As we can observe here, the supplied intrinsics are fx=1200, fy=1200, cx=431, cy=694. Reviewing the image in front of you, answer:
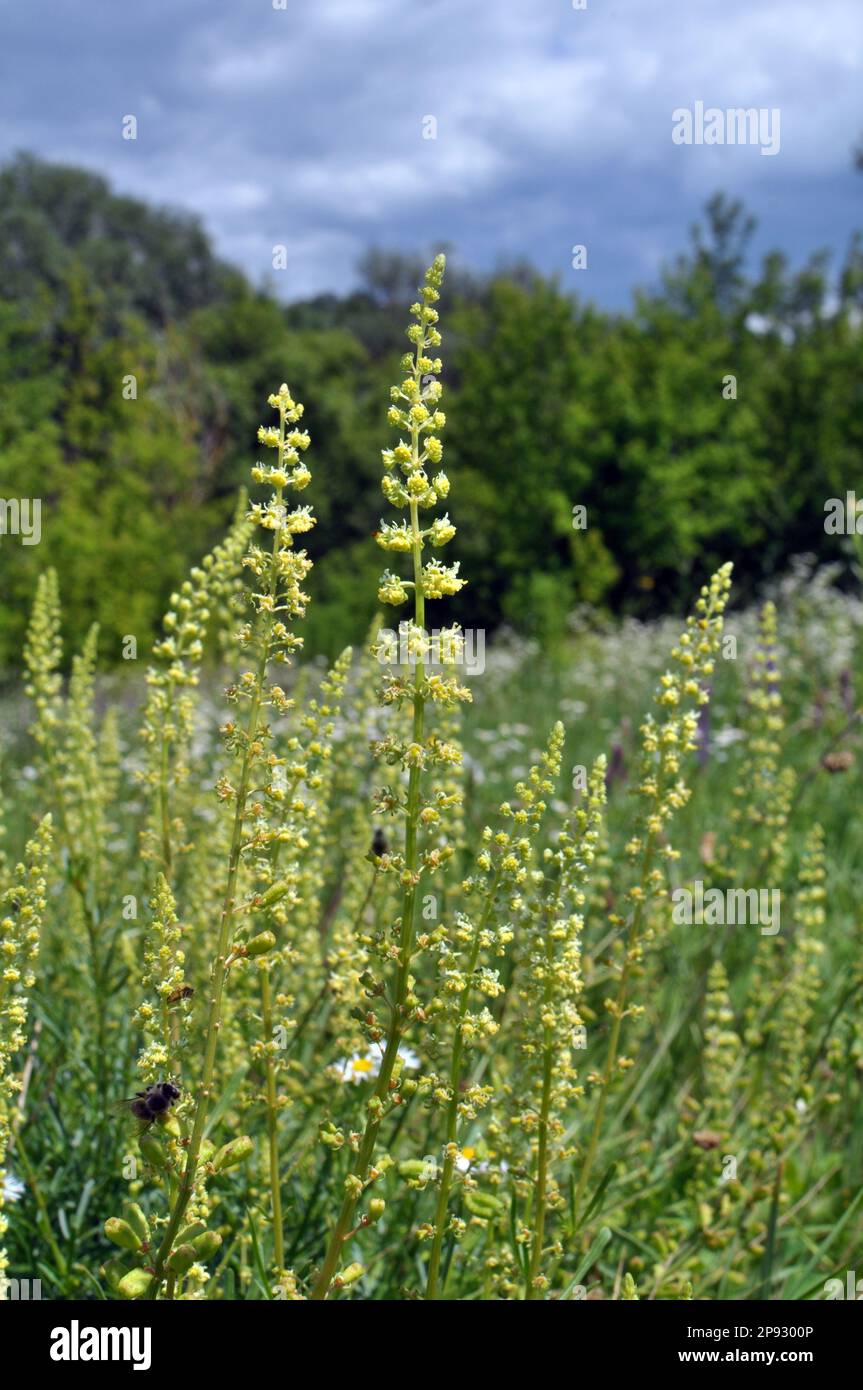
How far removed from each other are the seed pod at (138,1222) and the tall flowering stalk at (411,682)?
291 mm

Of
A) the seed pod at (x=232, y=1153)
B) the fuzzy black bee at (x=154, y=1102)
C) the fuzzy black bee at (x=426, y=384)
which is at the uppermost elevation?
the fuzzy black bee at (x=426, y=384)

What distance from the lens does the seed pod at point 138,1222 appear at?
188 centimetres

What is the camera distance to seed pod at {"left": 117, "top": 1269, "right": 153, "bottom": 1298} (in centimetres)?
174

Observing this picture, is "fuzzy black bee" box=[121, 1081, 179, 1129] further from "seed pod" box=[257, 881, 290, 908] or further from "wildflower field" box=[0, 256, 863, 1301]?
"seed pod" box=[257, 881, 290, 908]

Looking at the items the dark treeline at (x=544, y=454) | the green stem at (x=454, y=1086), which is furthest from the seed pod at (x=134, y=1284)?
the dark treeline at (x=544, y=454)

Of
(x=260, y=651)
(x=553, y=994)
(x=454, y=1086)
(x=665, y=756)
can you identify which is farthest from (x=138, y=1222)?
(x=665, y=756)

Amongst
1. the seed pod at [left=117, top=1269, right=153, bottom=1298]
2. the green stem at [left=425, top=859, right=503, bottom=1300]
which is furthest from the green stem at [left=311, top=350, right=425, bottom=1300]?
the seed pod at [left=117, top=1269, right=153, bottom=1298]

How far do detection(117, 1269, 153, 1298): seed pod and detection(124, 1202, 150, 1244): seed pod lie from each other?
0.18 ft

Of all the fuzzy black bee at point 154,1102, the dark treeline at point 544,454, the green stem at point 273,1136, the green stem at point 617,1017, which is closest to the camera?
the fuzzy black bee at point 154,1102

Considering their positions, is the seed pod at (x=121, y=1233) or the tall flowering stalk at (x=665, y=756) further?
the tall flowering stalk at (x=665, y=756)

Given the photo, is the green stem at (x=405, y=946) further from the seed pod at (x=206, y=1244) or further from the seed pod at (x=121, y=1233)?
the seed pod at (x=121, y=1233)

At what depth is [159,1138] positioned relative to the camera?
6.17ft
